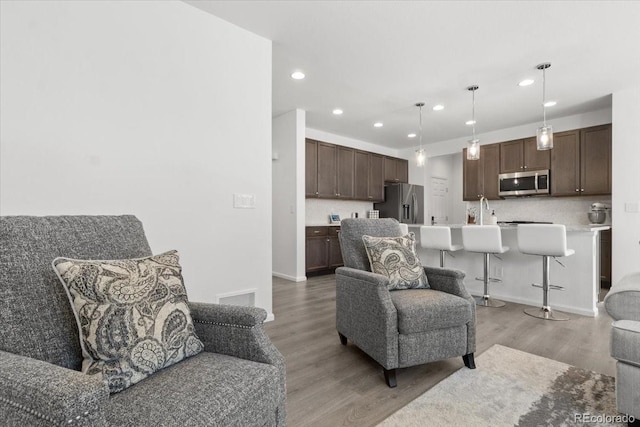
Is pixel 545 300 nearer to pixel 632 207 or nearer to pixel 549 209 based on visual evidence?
pixel 632 207

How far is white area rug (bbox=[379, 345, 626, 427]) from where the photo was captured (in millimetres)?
1561

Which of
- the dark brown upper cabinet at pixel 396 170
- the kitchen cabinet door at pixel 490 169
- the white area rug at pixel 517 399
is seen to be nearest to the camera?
the white area rug at pixel 517 399

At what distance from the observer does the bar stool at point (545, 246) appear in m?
3.04

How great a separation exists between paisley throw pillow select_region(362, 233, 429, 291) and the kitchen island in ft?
6.40

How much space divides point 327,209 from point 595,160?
4.26 metres

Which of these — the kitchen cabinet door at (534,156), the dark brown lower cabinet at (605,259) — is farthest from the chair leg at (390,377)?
the kitchen cabinet door at (534,156)

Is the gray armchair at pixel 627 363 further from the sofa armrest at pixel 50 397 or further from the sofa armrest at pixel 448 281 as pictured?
the sofa armrest at pixel 50 397

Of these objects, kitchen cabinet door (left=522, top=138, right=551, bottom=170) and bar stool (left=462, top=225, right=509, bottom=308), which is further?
kitchen cabinet door (left=522, top=138, right=551, bottom=170)

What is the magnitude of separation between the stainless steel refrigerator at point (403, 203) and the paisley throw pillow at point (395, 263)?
4.25 m

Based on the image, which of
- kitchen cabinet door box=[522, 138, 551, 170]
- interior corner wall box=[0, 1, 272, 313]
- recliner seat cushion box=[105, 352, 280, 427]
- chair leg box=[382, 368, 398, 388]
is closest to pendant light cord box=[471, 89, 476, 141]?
kitchen cabinet door box=[522, 138, 551, 170]

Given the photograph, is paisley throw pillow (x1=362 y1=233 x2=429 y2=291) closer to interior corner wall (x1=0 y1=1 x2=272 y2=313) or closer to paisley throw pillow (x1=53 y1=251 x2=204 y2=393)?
interior corner wall (x1=0 y1=1 x2=272 y2=313)

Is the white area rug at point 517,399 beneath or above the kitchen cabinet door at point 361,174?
beneath

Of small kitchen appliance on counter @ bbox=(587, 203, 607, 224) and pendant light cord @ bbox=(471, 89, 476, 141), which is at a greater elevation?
pendant light cord @ bbox=(471, 89, 476, 141)

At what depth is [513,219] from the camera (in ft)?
19.8
